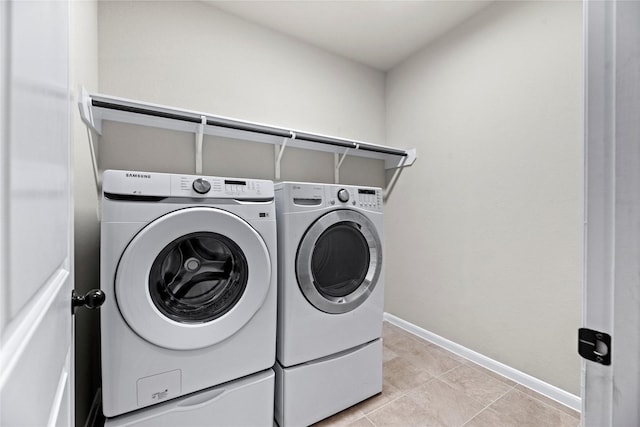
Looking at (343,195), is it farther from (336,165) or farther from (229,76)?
(229,76)

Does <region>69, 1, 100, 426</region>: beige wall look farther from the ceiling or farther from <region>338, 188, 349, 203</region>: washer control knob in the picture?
<region>338, 188, 349, 203</region>: washer control knob

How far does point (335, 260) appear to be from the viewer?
1509mm

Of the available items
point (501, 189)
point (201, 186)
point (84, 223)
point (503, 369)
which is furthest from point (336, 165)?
point (503, 369)

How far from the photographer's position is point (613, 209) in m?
0.43

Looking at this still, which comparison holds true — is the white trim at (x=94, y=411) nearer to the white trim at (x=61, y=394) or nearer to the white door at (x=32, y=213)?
the white trim at (x=61, y=394)

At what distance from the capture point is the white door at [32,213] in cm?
24

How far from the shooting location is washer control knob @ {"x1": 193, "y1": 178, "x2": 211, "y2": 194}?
3.63 ft

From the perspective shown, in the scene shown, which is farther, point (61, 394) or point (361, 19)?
point (361, 19)

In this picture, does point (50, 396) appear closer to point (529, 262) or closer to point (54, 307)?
point (54, 307)

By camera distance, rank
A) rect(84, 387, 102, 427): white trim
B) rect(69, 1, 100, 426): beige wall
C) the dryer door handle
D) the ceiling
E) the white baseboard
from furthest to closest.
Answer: the ceiling → the white baseboard → rect(84, 387, 102, 427): white trim → rect(69, 1, 100, 426): beige wall → the dryer door handle

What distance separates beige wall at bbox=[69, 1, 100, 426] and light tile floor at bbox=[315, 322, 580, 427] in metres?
1.11

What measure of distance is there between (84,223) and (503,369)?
8.01ft

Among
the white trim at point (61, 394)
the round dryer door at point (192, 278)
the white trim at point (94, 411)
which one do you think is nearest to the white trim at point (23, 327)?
the white trim at point (61, 394)

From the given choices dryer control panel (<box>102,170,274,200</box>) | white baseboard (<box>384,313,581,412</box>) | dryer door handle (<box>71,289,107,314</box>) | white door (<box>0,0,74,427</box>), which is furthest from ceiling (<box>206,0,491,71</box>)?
white baseboard (<box>384,313,581,412</box>)
